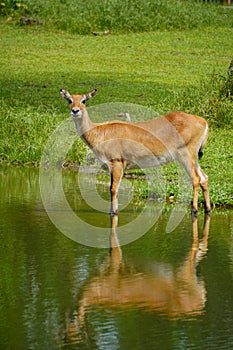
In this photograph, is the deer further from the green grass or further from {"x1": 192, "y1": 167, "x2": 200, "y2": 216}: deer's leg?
the green grass

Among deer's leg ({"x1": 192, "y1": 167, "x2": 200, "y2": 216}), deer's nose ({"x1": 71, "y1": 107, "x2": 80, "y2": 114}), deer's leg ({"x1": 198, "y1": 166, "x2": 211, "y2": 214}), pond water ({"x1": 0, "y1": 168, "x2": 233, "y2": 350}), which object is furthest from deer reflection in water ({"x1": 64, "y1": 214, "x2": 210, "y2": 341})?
deer's nose ({"x1": 71, "y1": 107, "x2": 80, "y2": 114})

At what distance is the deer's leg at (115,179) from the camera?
9.73 m

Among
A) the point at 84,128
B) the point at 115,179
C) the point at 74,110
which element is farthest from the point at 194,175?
the point at 74,110

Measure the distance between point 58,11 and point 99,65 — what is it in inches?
196

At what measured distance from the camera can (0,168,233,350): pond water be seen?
605 centimetres

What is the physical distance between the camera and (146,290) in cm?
711

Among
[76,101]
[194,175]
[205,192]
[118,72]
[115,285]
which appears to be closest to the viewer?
[115,285]

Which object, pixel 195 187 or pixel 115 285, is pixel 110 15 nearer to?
pixel 195 187

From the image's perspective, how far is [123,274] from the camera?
7.55 m

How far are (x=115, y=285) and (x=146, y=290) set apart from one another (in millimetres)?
271

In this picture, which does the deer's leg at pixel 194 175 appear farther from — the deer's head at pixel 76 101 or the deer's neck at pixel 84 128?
the deer's head at pixel 76 101

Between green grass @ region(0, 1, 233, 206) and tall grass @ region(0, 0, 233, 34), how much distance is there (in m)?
0.04

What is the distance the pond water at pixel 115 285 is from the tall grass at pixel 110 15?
15.0m

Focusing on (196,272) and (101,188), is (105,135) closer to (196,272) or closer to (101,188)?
(101,188)
